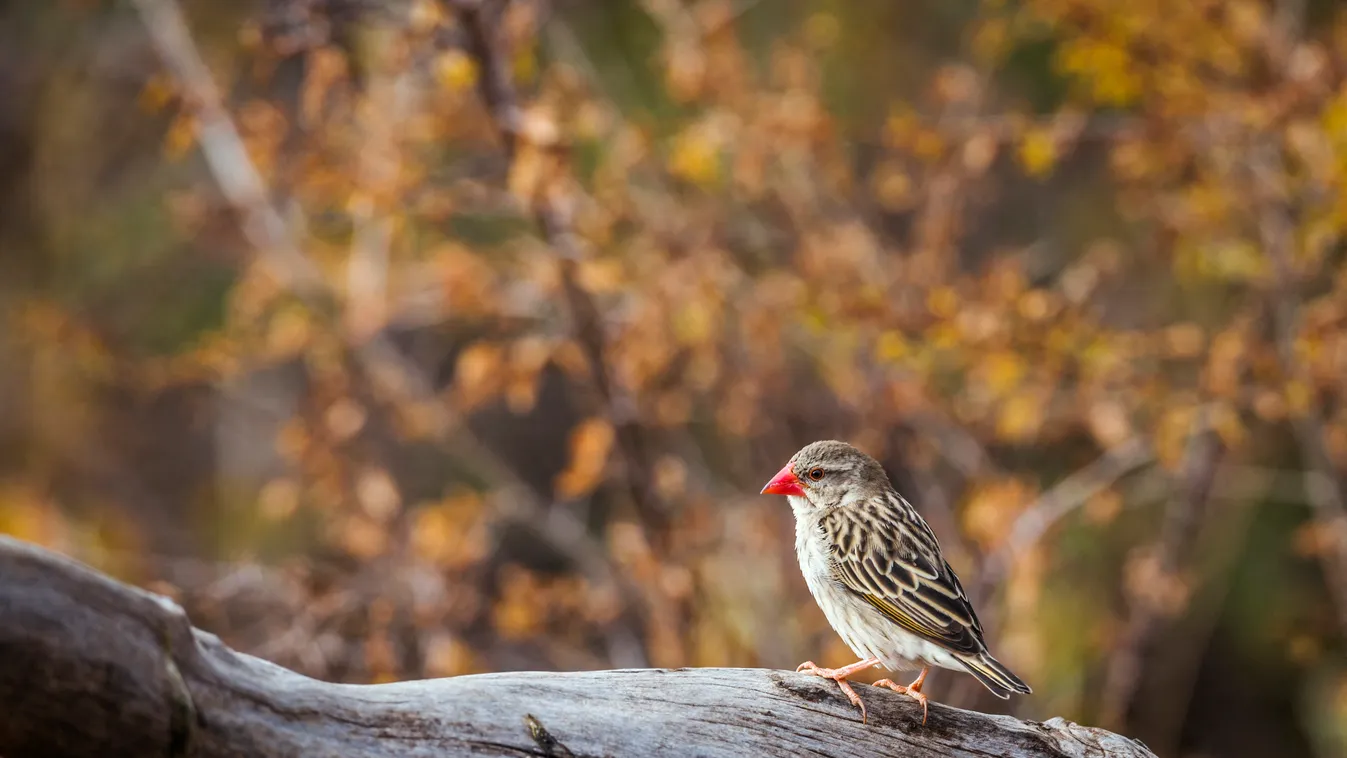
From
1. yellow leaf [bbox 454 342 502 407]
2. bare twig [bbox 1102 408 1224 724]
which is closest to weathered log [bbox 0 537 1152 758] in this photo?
yellow leaf [bbox 454 342 502 407]

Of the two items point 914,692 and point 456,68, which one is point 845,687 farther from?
point 456,68

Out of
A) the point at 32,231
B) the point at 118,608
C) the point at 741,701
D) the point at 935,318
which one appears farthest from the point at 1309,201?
the point at 32,231

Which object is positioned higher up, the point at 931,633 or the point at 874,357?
the point at 874,357

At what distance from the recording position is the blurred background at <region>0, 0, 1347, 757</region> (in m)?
6.70

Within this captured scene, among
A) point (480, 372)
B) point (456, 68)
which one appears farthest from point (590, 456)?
point (456, 68)

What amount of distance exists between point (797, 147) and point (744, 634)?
357cm

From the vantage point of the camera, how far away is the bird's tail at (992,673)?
4.16m

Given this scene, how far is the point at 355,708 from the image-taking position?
347 cm

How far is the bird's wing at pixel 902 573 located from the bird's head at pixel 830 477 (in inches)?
5.6

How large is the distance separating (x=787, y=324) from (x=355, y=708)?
511 cm

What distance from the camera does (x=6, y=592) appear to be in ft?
9.12

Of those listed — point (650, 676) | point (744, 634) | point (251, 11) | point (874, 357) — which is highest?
point (251, 11)

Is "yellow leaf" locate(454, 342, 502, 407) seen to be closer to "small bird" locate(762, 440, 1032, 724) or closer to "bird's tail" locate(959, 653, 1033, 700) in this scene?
"small bird" locate(762, 440, 1032, 724)

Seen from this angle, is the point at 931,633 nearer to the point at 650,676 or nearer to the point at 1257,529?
the point at 650,676
